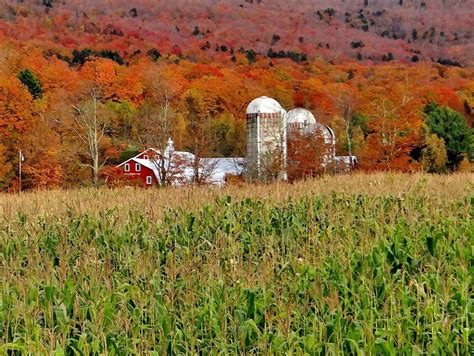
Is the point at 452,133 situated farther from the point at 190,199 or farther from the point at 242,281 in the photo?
the point at 242,281

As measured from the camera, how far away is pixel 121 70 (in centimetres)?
7969

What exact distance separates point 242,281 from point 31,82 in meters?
60.9

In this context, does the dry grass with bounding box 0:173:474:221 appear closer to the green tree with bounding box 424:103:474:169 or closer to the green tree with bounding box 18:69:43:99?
the green tree with bounding box 424:103:474:169

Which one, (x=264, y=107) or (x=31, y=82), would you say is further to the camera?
(x=31, y=82)

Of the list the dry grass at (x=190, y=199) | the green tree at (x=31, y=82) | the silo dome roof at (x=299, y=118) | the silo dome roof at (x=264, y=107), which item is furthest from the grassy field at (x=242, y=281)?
the green tree at (x=31, y=82)

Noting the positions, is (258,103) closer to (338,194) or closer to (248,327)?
(338,194)

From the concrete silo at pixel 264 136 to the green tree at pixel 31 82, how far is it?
30.5m

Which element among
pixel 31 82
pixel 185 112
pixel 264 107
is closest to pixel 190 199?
pixel 264 107

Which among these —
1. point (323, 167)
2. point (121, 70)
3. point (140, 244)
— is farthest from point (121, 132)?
point (140, 244)

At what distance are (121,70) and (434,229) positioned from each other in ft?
250

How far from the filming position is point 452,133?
55.9 metres

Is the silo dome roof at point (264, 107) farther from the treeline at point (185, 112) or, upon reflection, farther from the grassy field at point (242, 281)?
the grassy field at point (242, 281)

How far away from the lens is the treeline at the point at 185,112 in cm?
3928

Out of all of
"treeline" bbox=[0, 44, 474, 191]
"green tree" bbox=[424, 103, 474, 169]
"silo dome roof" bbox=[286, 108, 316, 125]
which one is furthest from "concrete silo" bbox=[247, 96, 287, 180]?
"green tree" bbox=[424, 103, 474, 169]
